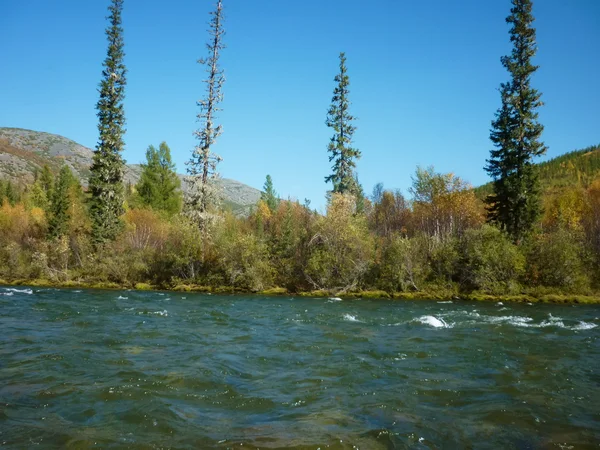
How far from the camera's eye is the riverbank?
30.6 meters

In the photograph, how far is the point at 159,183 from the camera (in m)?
61.8

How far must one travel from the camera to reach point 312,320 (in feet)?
63.3

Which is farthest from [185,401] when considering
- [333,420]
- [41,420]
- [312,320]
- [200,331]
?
[312,320]

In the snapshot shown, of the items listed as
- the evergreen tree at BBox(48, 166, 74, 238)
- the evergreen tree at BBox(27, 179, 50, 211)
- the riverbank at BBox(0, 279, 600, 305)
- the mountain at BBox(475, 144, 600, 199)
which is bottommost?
the riverbank at BBox(0, 279, 600, 305)

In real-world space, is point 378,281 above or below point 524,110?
below

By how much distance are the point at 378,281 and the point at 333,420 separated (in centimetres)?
2896

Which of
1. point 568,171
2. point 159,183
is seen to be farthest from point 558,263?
point 568,171

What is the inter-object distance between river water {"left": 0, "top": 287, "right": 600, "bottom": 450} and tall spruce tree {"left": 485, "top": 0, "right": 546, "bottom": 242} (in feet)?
66.6

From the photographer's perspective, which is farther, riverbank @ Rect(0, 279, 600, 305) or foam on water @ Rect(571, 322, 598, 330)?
riverbank @ Rect(0, 279, 600, 305)

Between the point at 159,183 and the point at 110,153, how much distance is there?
1957cm

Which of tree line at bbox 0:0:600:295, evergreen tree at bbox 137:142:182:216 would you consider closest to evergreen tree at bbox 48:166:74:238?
tree line at bbox 0:0:600:295

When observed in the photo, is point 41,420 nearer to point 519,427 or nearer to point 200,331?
point 519,427

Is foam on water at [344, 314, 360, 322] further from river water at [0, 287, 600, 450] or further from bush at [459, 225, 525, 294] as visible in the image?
bush at [459, 225, 525, 294]

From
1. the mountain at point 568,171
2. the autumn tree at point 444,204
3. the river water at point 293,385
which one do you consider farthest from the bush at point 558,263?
the mountain at point 568,171
